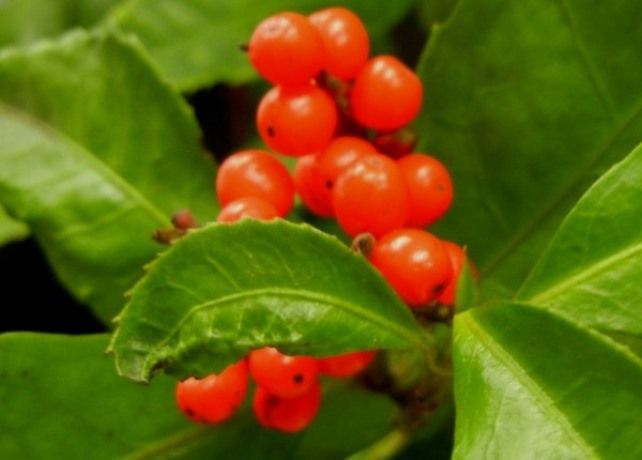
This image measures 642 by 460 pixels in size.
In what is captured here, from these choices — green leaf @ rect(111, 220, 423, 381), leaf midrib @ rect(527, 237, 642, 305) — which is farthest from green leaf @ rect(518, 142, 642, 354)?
green leaf @ rect(111, 220, 423, 381)

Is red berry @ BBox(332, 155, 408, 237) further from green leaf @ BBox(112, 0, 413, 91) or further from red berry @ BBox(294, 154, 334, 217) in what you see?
green leaf @ BBox(112, 0, 413, 91)

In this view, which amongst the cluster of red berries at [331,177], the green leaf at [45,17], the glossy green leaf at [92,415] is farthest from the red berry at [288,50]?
the green leaf at [45,17]

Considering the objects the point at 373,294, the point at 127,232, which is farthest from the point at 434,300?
the point at 127,232

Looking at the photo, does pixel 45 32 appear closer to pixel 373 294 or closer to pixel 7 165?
pixel 7 165

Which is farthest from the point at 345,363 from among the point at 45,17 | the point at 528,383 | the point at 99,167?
the point at 45,17

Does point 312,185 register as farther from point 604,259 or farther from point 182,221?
point 604,259

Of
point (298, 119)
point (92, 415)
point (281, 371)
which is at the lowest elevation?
point (92, 415)
